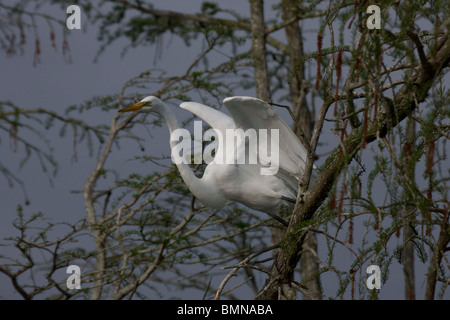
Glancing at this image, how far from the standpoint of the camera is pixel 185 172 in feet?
12.3

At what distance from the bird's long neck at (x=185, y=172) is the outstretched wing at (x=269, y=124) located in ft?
1.39

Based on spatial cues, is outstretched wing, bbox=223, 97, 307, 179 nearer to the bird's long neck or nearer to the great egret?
the great egret

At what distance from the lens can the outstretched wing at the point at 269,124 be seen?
3291mm

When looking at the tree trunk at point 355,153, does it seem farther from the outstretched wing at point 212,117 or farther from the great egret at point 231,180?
the outstretched wing at point 212,117

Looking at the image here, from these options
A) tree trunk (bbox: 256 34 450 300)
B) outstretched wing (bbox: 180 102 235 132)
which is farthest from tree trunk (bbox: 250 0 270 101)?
tree trunk (bbox: 256 34 450 300)

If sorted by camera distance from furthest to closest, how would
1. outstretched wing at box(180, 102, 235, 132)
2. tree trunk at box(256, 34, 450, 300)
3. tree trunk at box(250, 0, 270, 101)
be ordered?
tree trunk at box(250, 0, 270, 101) → outstretched wing at box(180, 102, 235, 132) → tree trunk at box(256, 34, 450, 300)

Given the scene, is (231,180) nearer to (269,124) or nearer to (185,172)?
(185,172)

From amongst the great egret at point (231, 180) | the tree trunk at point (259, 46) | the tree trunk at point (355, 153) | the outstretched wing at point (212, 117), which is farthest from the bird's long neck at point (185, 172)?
the tree trunk at point (259, 46)

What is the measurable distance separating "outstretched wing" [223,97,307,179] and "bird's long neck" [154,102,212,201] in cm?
42

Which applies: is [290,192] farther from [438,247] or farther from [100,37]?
[100,37]

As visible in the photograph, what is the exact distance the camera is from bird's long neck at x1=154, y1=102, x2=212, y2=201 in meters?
3.74
